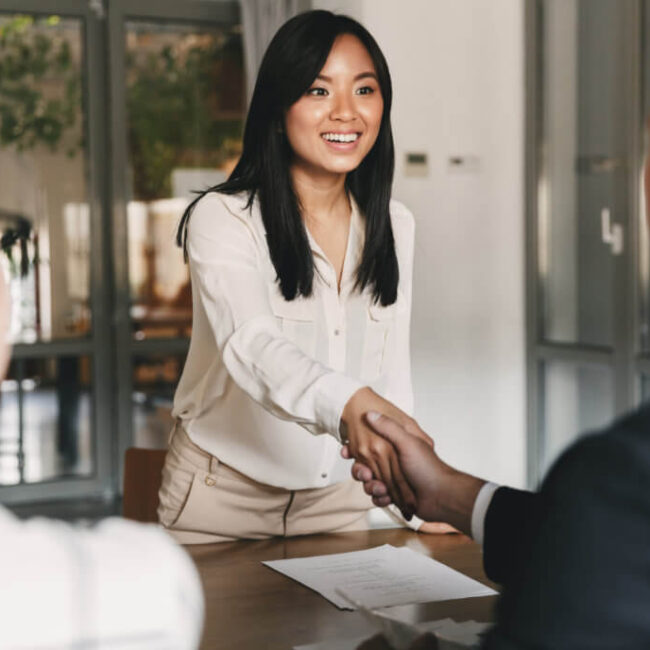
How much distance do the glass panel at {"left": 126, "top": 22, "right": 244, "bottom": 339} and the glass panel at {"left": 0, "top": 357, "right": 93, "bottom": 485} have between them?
478 millimetres

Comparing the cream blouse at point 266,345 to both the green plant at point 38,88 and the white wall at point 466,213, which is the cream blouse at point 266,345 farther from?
the green plant at point 38,88

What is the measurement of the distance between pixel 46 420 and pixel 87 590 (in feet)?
17.8

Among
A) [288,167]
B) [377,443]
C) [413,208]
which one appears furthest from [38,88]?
[377,443]

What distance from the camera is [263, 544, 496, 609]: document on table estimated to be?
1464 mm

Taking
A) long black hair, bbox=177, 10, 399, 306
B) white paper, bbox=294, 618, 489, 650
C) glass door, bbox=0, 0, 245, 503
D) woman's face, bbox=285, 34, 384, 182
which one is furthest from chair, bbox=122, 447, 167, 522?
glass door, bbox=0, 0, 245, 503

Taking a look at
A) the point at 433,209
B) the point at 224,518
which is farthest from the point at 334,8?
the point at 224,518

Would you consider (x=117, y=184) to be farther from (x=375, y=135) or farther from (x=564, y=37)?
(x=375, y=135)

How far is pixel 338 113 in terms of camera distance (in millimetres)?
1908

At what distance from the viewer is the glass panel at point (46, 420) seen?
5.73m

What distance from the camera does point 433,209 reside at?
4.65 metres

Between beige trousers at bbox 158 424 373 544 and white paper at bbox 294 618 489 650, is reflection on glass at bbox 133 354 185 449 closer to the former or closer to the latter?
beige trousers at bbox 158 424 373 544

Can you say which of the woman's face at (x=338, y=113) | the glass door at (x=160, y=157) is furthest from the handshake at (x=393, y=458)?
the glass door at (x=160, y=157)

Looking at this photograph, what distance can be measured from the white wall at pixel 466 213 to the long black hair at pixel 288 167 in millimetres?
2511

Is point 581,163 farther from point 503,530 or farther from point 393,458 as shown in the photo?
point 503,530
